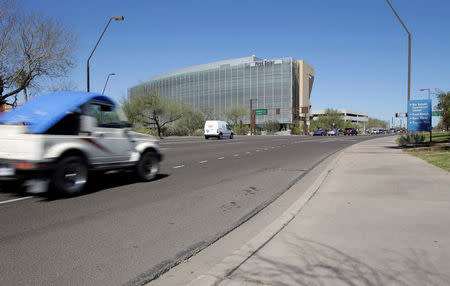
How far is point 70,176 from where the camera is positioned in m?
6.32

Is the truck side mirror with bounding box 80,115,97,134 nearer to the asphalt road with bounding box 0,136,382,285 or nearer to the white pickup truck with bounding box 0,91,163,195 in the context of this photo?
the white pickup truck with bounding box 0,91,163,195

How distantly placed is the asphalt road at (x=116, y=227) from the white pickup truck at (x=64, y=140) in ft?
1.75

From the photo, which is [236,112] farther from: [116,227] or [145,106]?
[116,227]

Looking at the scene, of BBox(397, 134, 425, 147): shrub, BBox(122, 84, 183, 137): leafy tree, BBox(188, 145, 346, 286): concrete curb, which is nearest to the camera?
BBox(188, 145, 346, 286): concrete curb

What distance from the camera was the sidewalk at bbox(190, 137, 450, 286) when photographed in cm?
290

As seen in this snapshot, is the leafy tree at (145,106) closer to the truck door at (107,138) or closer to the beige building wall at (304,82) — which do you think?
the truck door at (107,138)

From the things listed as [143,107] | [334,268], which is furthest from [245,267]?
[143,107]

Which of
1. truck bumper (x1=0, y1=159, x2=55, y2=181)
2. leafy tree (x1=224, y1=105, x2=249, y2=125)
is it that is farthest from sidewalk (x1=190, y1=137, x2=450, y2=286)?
leafy tree (x1=224, y1=105, x2=249, y2=125)

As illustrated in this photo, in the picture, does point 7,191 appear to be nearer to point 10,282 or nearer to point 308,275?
point 10,282

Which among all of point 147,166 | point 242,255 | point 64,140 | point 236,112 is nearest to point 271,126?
point 236,112

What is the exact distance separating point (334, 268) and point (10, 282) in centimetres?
295

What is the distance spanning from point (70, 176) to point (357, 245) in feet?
17.1

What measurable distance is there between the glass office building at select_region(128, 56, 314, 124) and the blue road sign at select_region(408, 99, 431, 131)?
69.6 m

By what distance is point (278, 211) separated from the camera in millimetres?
5559
